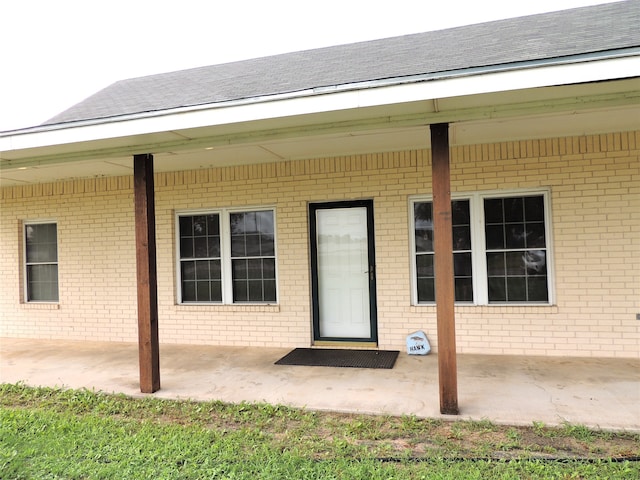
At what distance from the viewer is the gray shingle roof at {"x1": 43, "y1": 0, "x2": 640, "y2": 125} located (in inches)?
163

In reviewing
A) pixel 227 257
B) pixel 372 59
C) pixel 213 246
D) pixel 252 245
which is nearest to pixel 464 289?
pixel 252 245

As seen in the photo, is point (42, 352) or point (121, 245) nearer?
point (42, 352)

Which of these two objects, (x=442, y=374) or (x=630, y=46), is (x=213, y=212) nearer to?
(x=442, y=374)

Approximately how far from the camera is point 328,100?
328 centimetres

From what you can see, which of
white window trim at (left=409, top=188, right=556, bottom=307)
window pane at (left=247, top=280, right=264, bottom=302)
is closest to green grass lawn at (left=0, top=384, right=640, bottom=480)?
white window trim at (left=409, top=188, right=556, bottom=307)

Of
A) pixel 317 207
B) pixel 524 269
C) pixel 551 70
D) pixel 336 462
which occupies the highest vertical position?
pixel 551 70

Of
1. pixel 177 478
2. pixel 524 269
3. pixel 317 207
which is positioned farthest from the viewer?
pixel 317 207

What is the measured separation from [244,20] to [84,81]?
9.58m

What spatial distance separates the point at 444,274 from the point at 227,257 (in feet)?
12.3

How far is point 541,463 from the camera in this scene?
8.96ft

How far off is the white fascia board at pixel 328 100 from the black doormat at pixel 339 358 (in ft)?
9.47

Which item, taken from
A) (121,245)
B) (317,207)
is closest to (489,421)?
(317,207)

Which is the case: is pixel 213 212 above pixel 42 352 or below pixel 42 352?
above

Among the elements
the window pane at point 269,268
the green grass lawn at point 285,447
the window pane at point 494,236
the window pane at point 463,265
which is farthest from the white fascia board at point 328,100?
the window pane at point 463,265
